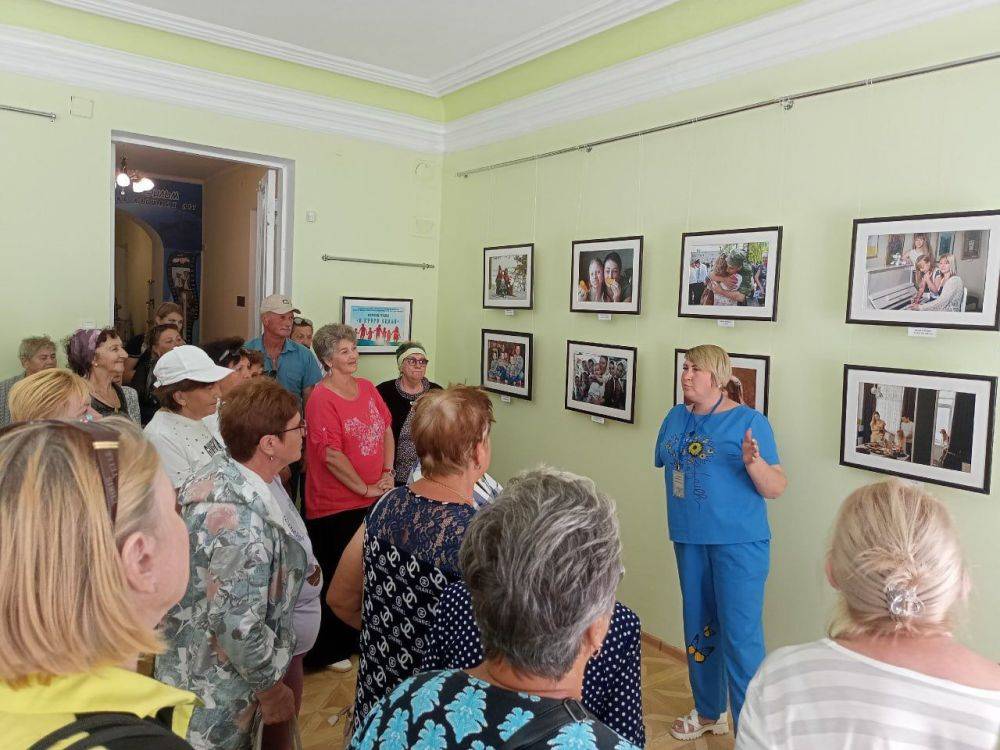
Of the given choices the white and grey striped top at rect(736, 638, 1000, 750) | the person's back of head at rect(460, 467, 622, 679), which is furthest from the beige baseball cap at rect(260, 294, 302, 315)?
the white and grey striped top at rect(736, 638, 1000, 750)

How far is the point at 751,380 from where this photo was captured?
13.3 feet

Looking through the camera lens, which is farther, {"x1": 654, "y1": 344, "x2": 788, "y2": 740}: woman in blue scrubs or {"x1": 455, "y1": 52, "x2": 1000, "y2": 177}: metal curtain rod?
{"x1": 654, "y1": 344, "x2": 788, "y2": 740}: woman in blue scrubs

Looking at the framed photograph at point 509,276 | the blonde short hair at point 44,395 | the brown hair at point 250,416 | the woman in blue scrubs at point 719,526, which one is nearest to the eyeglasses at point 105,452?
the brown hair at point 250,416

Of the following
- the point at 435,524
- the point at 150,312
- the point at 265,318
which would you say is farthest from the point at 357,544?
the point at 150,312

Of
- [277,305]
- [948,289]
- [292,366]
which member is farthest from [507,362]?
[948,289]

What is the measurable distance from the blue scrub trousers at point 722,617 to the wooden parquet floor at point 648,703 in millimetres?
213

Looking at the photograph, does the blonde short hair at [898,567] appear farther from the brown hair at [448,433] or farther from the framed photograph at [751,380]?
the framed photograph at [751,380]

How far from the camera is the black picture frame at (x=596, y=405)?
475cm

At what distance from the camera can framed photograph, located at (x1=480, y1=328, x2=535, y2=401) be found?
5.68m

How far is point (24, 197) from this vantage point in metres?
4.86

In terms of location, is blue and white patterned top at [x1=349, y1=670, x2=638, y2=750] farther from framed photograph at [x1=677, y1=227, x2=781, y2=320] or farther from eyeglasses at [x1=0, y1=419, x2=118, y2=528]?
framed photograph at [x1=677, y1=227, x2=781, y2=320]

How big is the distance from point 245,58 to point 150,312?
572 cm

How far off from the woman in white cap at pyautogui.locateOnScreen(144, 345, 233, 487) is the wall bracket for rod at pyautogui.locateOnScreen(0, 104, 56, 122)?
9.12 ft

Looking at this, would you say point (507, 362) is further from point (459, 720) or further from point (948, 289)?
point (459, 720)
